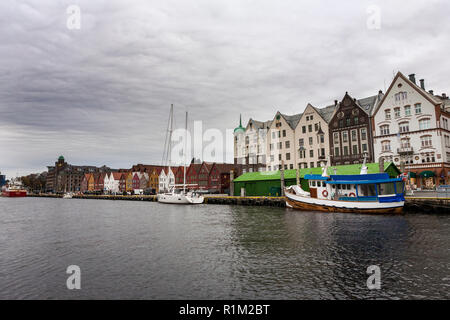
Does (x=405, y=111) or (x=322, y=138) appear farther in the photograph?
(x=322, y=138)

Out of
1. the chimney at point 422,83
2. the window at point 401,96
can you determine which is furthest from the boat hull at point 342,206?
the chimney at point 422,83

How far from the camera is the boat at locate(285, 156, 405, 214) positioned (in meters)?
37.4

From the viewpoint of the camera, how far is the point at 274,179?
6222 centimetres

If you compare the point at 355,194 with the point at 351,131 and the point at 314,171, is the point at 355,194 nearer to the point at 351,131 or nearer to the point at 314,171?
the point at 314,171

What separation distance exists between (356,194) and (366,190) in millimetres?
1414

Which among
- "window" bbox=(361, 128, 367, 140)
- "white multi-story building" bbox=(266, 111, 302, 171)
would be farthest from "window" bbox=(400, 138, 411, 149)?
"white multi-story building" bbox=(266, 111, 302, 171)

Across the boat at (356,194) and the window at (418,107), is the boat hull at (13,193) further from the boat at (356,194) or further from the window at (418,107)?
the window at (418,107)

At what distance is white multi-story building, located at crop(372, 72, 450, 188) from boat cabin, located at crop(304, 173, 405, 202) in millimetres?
19217

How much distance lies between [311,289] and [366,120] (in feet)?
204

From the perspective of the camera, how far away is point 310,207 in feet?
149

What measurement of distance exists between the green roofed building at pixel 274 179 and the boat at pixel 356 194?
8.55m

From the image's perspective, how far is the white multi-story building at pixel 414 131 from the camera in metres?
54.3

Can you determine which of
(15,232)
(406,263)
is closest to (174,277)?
(406,263)

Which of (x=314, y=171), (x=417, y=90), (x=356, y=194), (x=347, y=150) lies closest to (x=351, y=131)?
(x=347, y=150)
